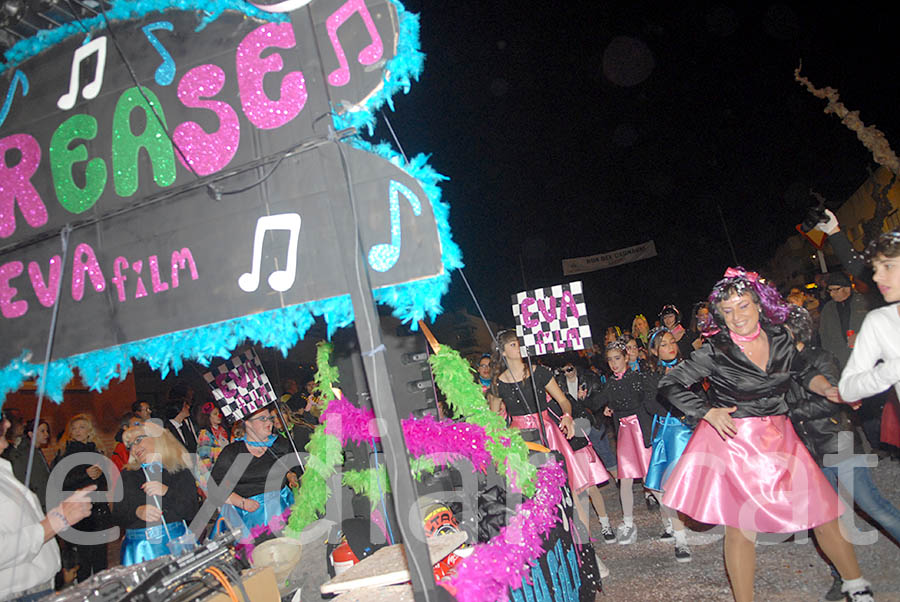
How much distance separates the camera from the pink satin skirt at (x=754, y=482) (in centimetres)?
329

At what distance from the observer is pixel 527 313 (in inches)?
241

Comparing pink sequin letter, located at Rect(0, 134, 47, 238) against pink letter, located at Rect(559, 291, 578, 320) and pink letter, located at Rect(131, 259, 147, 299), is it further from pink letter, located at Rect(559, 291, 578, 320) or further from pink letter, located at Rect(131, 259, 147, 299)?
pink letter, located at Rect(559, 291, 578, 320)

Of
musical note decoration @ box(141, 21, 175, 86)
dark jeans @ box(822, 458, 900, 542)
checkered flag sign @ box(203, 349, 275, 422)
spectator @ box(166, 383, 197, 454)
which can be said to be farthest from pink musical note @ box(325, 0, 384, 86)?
spectator @ box(166, 383, 197, 454)

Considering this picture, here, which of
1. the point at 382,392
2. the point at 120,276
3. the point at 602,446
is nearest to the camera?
the point at 382,392

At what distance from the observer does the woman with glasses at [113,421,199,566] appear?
185 inches

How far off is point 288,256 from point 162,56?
1261mm

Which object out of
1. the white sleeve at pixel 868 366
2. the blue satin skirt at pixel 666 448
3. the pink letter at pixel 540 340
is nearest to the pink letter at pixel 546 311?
the pink letter at pixel 540 340

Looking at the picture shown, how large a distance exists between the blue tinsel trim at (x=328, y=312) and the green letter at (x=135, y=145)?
0.53 m

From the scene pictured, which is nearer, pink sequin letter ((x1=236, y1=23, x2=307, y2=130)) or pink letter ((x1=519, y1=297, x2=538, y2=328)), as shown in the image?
pink sequin letter ((x1=236, y1=23, x2=307, y2=130))

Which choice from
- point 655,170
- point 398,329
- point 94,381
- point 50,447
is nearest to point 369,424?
point 398,329

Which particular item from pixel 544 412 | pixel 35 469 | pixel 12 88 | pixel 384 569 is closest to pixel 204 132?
pixel 12 88

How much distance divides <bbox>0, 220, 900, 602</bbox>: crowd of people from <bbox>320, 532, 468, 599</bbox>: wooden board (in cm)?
138

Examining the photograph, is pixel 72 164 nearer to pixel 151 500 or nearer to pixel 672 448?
pixel 151 500

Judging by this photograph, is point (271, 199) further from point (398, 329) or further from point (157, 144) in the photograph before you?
point (398, 329)
